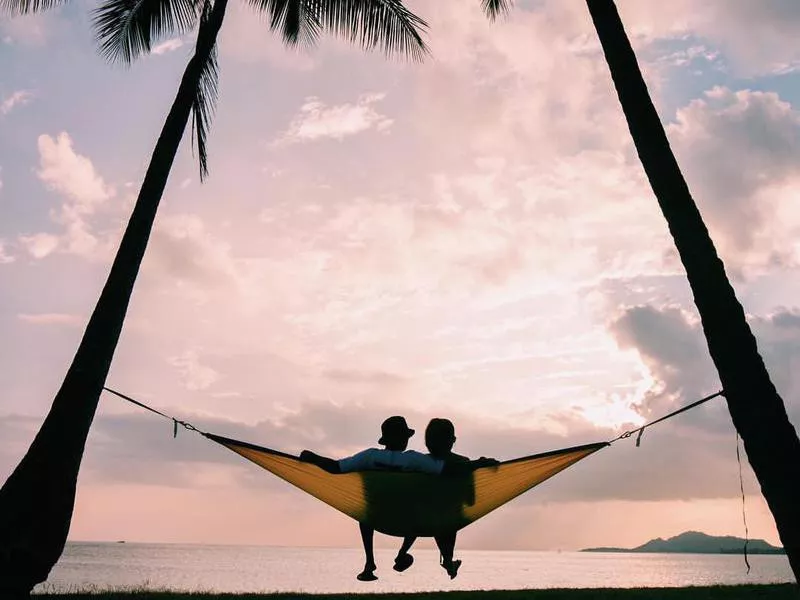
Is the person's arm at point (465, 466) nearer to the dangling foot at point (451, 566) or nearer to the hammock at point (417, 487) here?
the hammock at point (417, 487)

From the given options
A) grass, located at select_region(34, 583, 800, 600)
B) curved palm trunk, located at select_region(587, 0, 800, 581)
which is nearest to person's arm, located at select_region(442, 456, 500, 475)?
curved palm trunk, located at select_region(587, 0, 800, 581)

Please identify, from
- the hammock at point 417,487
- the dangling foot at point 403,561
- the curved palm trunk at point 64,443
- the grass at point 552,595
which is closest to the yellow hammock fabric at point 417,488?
the hammock at point 417,487

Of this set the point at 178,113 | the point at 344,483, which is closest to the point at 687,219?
the point at 344,483

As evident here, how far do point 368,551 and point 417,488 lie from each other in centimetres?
60

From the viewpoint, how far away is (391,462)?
4957 millimetres

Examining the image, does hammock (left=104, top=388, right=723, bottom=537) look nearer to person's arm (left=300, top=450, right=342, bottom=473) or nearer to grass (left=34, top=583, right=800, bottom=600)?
person's arm (left=300, top=450, right=342, bottom=473)

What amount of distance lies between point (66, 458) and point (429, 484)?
8.55 ft

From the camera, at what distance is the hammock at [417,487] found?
4.93 m

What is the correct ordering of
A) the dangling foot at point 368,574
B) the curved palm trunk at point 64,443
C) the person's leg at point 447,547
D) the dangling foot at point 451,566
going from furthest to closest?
the curved palm trunk at point 64,443 < the person's leg at point 447,547 < the dangling foot at point 451,566 < the dangling foot at point 368,574

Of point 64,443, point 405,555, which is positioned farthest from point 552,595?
point 64,443

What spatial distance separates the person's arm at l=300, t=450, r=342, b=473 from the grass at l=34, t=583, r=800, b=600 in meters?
4.22

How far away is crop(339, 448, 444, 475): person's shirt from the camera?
4.93 meters

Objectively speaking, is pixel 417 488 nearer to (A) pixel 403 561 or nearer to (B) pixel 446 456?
(B) pixel 446 456

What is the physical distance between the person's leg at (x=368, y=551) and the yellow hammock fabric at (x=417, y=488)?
72 mm
